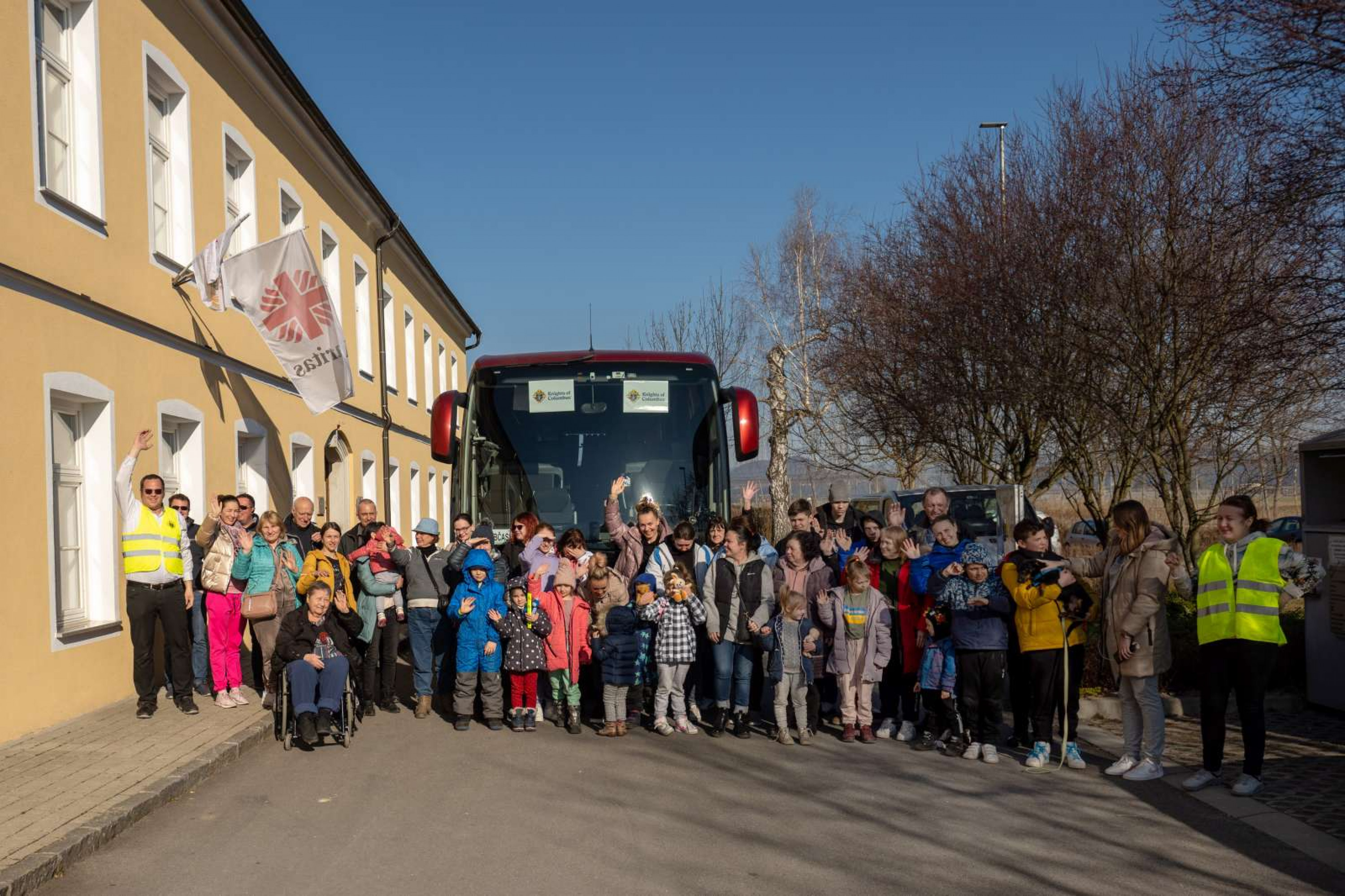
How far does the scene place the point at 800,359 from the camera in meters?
37.9

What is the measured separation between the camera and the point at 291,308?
13.4 m

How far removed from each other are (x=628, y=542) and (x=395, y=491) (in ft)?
56.0

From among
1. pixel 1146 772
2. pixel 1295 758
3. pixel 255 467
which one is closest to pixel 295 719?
Answer: pixel 1146 772

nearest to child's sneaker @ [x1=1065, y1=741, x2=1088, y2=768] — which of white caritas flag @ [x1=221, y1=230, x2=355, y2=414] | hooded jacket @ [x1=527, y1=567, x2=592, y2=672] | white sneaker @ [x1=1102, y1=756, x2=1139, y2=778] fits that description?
white sneaker @ [x1=1102, y1=756, x2=1139, y2=778]

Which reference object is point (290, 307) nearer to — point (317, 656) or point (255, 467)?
point (255, 467)

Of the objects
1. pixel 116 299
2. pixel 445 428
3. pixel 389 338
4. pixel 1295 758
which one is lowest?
pixel 1295 758

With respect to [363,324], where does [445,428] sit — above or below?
below

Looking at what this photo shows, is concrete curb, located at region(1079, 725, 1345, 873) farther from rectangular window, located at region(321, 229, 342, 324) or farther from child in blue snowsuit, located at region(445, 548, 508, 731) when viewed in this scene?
rectangular window, located at region(321, 229, 342, 324)

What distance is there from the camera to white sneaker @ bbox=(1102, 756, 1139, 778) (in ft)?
26.4

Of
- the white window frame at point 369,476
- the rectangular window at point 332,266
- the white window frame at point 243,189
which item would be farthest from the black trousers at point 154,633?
the white window frame at point 369,476

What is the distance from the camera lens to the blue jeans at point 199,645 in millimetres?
10859

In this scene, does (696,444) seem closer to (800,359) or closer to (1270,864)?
(1270,864)

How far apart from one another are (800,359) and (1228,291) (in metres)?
24.6

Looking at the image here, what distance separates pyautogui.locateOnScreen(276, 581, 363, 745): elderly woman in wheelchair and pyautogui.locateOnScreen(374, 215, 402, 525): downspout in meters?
15.0
